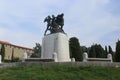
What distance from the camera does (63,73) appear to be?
60.6ft

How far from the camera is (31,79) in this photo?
16703 mm

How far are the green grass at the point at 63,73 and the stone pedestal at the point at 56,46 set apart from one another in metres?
7.03

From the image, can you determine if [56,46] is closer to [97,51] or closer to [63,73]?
[63,73]

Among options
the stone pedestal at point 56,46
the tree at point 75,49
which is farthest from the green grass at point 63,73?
the tree at point 75,49

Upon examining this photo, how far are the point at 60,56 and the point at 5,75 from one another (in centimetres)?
1030

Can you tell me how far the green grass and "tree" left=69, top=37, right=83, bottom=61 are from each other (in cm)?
2063

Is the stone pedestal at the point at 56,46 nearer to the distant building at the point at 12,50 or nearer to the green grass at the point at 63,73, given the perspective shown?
the green grass at the point at 63,73

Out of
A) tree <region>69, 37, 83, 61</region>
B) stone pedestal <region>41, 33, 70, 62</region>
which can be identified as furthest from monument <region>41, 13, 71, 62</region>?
tree <region>69, 37, 83, 61</region>

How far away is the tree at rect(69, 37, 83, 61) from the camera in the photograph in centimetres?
4160

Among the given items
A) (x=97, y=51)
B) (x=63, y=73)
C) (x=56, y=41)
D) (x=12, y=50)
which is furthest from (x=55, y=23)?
(x=12, y=50)

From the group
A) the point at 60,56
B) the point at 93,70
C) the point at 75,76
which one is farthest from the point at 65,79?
the point at 60,56

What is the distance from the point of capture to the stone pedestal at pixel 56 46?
1093 inches

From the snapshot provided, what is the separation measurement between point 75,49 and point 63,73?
24484 mm

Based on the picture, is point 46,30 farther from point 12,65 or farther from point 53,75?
point 53,75
